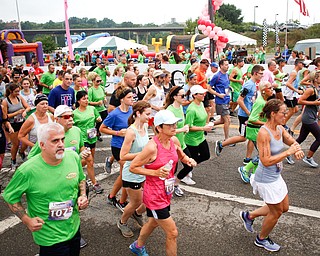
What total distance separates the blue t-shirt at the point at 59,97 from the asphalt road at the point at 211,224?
1.82 metres

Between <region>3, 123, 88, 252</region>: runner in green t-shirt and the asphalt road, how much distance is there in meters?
1.37

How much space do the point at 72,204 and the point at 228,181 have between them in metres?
3.72

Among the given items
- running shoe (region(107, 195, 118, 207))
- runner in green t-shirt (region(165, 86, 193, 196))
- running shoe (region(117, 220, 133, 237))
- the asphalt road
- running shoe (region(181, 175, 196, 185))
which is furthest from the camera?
running shoe (region(181, 175, 196, 185))

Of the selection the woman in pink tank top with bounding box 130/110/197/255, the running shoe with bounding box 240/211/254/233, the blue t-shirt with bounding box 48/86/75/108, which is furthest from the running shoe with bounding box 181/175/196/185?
the blue t-shirt with bounding box 48/86/75/108

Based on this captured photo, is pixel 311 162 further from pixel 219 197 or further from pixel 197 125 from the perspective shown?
pixel 197 125

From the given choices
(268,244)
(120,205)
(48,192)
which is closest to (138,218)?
(120,205)

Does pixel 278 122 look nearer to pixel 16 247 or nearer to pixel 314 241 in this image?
pixel 314 241

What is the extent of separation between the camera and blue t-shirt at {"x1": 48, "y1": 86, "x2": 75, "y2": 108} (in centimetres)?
722

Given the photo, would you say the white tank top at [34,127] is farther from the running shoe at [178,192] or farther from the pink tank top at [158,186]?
the pink tank top at [158,186]

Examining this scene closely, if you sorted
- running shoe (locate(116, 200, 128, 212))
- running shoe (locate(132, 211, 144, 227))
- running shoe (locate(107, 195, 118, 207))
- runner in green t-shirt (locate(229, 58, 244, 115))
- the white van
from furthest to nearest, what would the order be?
the white van → runner in green t-shirt (locate(229, 58, 244, 115)) → running shoe (locate(107, 195, 118, 207)) → running shoe (locate(116, 200, 128, 212)) → running shoe (locate(132, 211, 144, 227))

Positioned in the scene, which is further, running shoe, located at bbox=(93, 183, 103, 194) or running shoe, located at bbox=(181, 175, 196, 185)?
running shoe, located at bbox=(181, 175, 196, 185)

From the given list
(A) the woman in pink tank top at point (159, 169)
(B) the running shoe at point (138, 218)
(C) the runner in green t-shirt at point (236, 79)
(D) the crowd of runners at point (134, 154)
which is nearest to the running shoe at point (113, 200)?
(D) the crowd of runners at point (134, 154)

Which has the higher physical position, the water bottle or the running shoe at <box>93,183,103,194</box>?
the water bottle

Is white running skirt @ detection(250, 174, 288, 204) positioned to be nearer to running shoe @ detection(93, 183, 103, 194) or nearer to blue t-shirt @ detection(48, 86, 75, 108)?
running shoe @ detection(93, 183, 103, 194)
